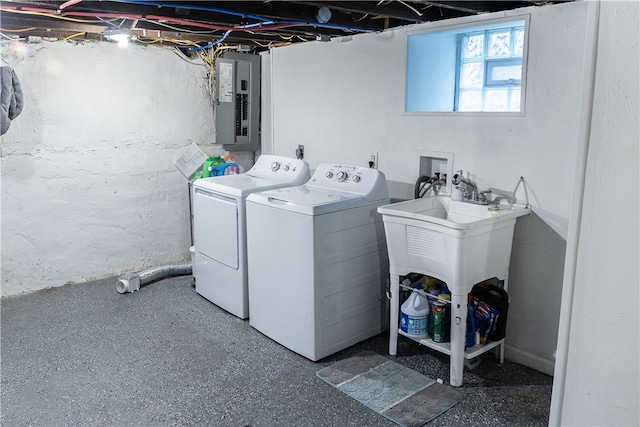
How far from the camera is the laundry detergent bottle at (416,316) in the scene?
2.78 meters

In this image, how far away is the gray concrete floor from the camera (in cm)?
237

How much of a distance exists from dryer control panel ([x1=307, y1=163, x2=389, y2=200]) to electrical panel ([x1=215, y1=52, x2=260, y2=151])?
130cm

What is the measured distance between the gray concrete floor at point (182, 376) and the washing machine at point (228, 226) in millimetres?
173

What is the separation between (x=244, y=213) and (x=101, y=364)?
1.19m

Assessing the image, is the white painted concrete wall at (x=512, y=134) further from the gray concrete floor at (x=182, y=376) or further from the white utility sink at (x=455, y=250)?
the gray concrete floor at (x=182, y=376)

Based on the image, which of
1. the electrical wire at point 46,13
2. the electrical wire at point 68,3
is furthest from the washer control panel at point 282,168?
the electrical wire at point 68,3

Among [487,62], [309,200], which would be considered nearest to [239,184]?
[309,200]

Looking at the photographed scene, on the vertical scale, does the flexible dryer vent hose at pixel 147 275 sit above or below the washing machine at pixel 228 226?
below

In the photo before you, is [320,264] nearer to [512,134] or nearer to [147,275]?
[512,134]

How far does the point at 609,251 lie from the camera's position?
1.31 metres

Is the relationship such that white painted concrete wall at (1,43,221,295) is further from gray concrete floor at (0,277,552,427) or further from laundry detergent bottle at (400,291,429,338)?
laundry detergent bottle at (400,291,429,338)

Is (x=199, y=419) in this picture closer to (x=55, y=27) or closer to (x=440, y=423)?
(x=440, y=423)

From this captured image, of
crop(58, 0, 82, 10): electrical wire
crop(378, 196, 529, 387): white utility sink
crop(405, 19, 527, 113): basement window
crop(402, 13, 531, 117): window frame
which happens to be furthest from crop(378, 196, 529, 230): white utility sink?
crop(58, 0, 82, 10): electrical wire

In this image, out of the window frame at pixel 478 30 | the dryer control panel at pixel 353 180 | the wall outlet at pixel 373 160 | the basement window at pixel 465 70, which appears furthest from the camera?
the wall outlet at pixel 373 160
